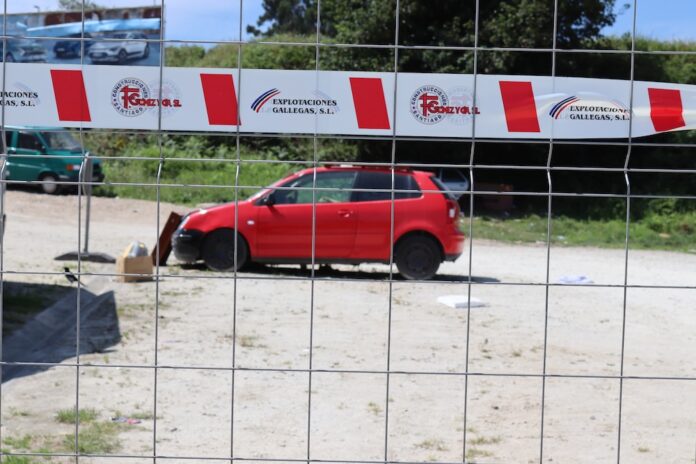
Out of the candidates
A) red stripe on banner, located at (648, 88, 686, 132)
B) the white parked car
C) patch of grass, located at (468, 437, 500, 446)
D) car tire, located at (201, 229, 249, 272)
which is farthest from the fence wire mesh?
the white parked car

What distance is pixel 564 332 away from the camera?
981cm

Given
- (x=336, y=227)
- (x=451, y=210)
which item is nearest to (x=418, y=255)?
(x=451, y=210)

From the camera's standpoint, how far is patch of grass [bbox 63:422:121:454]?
18.0 feet

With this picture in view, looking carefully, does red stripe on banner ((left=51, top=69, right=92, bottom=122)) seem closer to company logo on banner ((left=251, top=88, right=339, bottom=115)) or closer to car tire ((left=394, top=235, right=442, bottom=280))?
company logo on banner ((left=251, top=88, right=339, bottom=115))

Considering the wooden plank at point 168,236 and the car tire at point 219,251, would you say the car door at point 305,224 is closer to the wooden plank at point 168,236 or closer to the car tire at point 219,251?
the car tire at point 219,251

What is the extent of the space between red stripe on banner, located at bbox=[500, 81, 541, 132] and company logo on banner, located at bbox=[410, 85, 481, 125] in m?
0.13

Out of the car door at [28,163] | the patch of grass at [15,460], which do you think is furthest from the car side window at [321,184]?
the car door at [28,163]

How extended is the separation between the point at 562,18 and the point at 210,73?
73.3 feet

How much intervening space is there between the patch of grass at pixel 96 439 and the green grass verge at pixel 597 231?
14408 millimetres

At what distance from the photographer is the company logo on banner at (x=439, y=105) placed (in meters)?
3.45

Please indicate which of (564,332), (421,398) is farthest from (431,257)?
(421,398)

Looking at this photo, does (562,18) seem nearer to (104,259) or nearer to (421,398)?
(104,259)

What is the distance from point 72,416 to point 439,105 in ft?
12.3

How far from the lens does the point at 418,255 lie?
13.6 m
